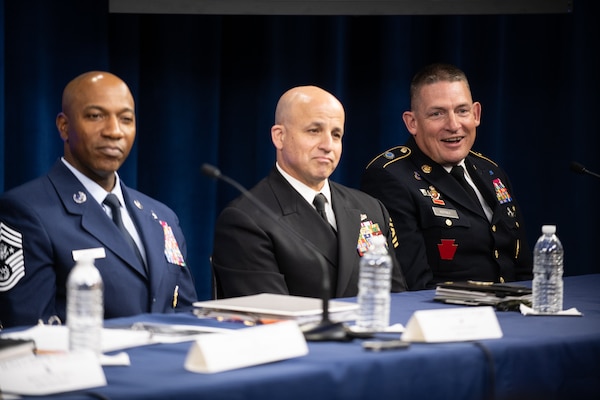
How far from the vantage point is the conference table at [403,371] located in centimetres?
169

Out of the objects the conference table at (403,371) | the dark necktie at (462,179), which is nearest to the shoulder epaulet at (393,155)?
the dark necktie at (462,179)

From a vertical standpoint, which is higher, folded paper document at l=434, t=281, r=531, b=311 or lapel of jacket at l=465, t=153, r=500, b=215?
lapel of jacket at l=465, t=153, r=500, b=215

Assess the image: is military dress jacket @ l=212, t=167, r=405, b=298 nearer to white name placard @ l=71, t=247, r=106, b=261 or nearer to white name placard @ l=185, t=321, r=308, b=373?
white name placard @ l=71, t=247, r=106, b=261

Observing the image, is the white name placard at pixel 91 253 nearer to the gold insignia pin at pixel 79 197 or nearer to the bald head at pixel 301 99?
the gold insignia pin at pixel 79 197

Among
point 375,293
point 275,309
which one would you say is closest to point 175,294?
point 275,309

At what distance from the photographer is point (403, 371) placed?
6.35 ft

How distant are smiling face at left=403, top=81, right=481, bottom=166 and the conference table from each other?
167cm

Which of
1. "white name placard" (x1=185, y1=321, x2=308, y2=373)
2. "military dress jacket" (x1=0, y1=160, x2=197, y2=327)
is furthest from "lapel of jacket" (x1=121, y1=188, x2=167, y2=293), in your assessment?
"white name placard" (x1=185, y1=321, x2=308, y2=373)

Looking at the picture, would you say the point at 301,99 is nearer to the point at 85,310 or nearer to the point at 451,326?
the point at 451,326

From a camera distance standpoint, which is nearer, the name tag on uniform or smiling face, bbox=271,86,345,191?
smiling face, bbox=271,86,345,191

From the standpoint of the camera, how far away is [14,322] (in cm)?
274

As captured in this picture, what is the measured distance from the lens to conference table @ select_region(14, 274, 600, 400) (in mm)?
1691

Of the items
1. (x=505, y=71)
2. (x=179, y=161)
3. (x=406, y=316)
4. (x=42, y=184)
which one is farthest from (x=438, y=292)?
(x=505, y=71)

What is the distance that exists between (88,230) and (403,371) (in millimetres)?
1226
